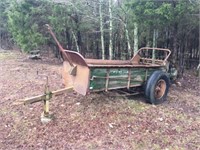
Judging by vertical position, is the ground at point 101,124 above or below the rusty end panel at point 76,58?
below

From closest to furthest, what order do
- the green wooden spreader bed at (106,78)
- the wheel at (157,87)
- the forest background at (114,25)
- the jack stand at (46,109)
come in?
the jack stand at (46,109)
the green wooden spreader bed at (106,78)
the wheel at (157,87)
the forest background at (114,25)

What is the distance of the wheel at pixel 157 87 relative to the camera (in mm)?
5496

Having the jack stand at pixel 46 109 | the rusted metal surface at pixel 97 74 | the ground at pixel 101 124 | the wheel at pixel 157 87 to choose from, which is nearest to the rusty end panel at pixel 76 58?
the rusted metal surface at pixel 97 74

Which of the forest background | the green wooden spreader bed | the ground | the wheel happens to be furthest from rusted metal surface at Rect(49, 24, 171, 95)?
the forest background

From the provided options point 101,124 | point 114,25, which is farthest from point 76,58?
point 114,25

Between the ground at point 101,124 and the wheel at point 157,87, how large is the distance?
181 millimetres

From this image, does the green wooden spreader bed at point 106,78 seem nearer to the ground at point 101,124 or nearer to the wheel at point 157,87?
the wheel at point 157,87

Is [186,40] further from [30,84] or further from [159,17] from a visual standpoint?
[30,84]

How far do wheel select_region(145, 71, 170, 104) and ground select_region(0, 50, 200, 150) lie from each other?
18 centimetres

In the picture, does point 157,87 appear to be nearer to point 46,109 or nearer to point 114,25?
point 46,109

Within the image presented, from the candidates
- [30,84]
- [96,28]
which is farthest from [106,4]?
[30,84]

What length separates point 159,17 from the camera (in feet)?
22.7

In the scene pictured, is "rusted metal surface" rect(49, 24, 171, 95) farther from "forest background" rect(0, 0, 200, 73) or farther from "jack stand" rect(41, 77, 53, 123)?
"forest background" rect(0, 0, 200, 73)

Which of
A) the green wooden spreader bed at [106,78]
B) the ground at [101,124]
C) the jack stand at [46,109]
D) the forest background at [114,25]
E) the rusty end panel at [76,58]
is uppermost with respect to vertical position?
the forest background at [114,25]
